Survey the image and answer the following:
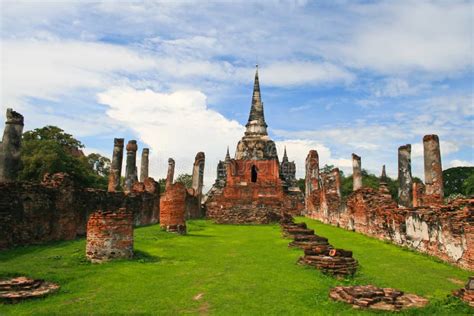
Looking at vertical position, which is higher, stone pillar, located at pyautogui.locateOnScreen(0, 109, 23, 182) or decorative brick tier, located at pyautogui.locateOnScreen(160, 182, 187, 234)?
stone pillar, located at pyautogui.locateOnScreen(0, 109, 23, 182)

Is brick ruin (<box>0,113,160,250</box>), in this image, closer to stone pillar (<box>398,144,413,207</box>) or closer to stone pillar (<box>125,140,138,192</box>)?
stone pillar (<box>125,140,138,192</box>)

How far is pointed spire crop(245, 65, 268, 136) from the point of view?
52.4 m

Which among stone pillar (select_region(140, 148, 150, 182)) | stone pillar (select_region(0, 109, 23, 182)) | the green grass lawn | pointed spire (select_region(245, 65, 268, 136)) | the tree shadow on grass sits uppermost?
pointed spire (select_region(245, 65, 268, 136))

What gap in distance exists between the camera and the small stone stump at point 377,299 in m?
6.09

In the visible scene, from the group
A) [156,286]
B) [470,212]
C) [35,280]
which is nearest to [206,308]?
[156,286]

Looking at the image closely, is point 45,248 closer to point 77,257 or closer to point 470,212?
point 77,257

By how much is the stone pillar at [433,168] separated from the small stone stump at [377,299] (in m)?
11.3

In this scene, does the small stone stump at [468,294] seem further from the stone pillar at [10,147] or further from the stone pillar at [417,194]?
the stone pillar at [417,194]

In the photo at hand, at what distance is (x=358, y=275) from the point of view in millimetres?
8516

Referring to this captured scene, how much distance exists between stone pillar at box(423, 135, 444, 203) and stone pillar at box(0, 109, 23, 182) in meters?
14.1

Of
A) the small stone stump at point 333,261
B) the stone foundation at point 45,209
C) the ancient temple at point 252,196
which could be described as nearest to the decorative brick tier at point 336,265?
the small stone stump at point 333,261

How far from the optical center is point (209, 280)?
8055mm

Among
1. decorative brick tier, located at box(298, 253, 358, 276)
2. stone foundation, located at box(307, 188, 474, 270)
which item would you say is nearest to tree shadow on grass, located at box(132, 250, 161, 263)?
decorative brick tier, located at box(298, 253, 358, 276)

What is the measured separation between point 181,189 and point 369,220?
736cm
